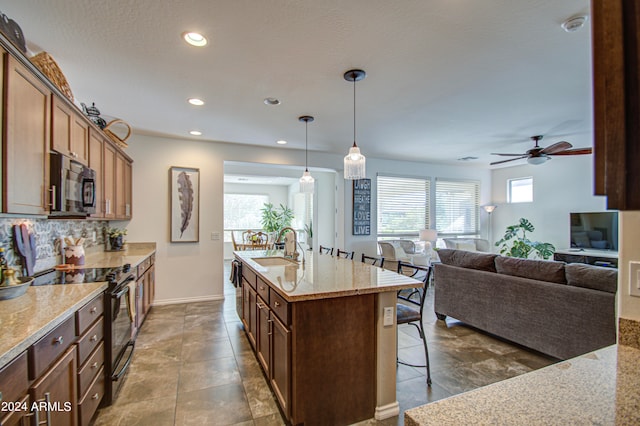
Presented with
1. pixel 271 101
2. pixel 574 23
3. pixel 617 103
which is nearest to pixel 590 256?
pixel 574 23

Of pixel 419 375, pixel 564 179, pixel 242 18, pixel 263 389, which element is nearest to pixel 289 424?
pixel 263 389

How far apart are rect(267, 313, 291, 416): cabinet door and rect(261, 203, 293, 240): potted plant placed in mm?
7275

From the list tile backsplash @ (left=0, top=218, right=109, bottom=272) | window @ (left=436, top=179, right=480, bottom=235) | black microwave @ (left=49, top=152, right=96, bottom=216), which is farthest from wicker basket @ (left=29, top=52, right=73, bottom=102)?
window @ (left=436, top=179, right=480, bottom=235)

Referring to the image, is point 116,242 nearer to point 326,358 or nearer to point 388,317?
point 326,358

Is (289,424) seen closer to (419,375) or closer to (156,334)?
(419,375)

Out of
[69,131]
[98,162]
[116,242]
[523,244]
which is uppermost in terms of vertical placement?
[69,131]

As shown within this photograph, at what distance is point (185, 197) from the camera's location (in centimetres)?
474

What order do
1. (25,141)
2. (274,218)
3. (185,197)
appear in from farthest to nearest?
(274,218), (185,197), (25,141)

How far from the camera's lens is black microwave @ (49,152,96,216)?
79.4 inches

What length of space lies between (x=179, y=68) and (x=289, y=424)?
2.80m

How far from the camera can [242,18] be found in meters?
1.90

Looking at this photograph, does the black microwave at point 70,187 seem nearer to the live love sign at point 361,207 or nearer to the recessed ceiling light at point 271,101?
the recessed ceiling light at point 271,101

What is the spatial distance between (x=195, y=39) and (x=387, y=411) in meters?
2.85

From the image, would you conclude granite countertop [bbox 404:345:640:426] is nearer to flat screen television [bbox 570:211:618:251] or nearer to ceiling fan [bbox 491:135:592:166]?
ceiling fan [bbox 491:135:592:166]
